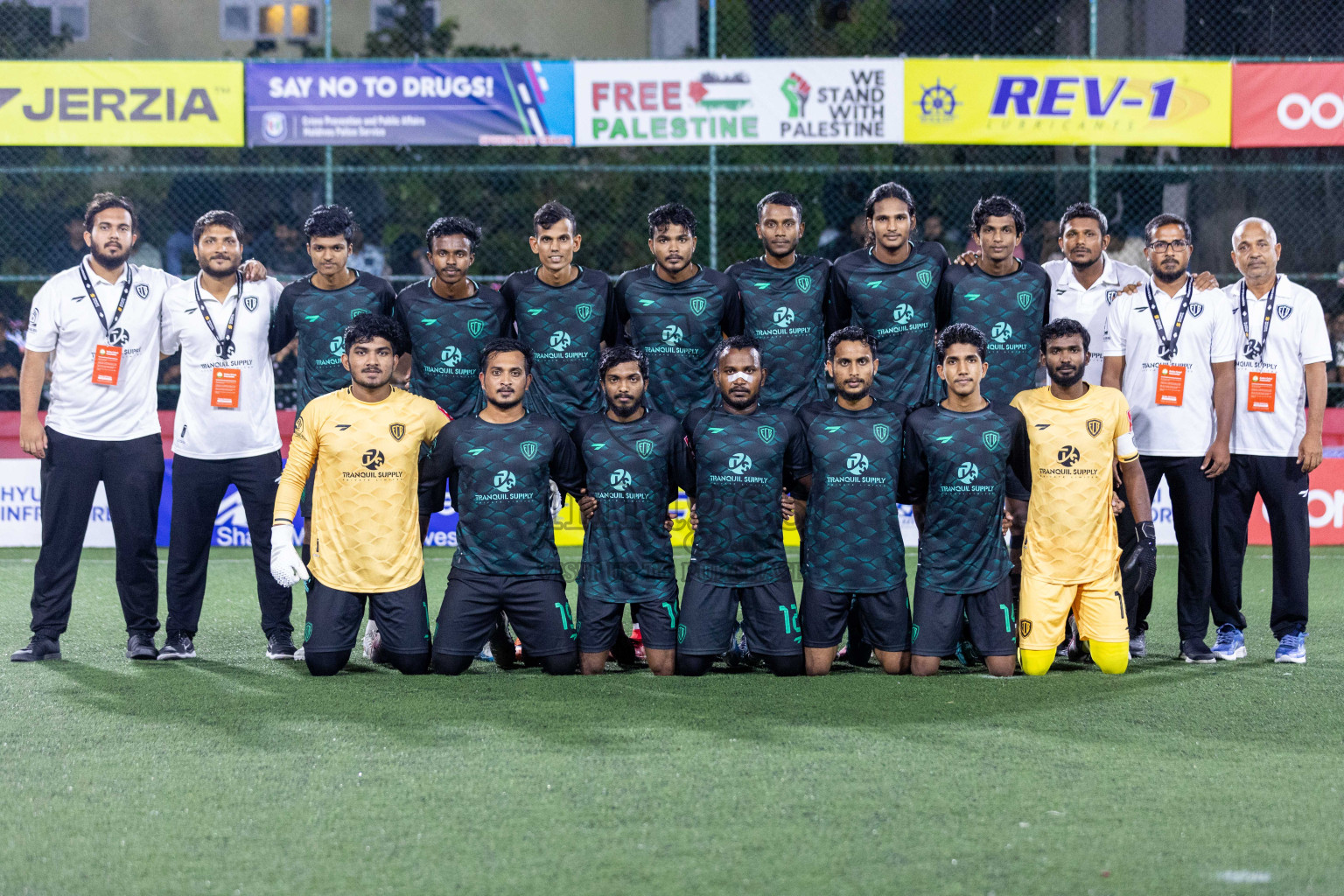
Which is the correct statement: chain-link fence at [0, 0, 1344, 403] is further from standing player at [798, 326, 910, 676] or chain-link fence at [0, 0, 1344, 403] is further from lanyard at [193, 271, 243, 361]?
standing player at [798, 326, 910, 676]

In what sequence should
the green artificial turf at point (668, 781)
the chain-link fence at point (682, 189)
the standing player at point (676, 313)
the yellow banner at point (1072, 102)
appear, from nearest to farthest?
the green artificial turf at point (668, 781)
the standing player at point (676, 313)
the yellow banner at point (1072, 102)
the chain-link fence at point (682, 189)

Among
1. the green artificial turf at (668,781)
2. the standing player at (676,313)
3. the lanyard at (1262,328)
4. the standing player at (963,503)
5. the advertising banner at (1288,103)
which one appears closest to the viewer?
the green artificial turf at (668,781)

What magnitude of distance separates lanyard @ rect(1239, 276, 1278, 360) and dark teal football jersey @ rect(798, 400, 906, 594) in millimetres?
1749

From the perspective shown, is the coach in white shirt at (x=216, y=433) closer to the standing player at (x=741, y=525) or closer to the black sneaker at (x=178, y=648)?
the black sneaker at (x=178, y=648)

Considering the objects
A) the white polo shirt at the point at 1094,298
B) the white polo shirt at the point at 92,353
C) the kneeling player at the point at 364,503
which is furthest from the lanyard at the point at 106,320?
the white polo shirt at the point at 1094,298

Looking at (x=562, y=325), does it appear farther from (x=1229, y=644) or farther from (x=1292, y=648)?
(x=1292, y=648)

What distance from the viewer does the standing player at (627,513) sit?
20.0 ft

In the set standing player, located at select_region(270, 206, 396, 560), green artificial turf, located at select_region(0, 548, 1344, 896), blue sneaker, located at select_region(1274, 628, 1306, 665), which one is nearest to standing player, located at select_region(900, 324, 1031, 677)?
green artificial turf, located at select_region(0, 548, 1344, 896)

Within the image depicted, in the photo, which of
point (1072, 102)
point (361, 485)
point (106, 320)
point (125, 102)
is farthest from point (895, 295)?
point (125, 102)

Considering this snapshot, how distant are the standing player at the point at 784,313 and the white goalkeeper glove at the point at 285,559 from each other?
7.10 ft

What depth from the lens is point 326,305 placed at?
6527 mm

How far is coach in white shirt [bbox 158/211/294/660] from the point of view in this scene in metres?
6.50

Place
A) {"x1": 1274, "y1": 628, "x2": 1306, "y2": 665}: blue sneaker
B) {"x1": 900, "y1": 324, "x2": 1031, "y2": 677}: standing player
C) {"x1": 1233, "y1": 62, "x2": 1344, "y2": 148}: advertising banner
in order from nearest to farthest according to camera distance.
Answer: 1. {"x1": 900, "y1": 324, "x2": 1031, "y2": 677}: standing player
2. {"x1": 1274, "y1": 628, "x2": 1306, "y2": 665}: blue sneaker
3. {"x1": 1233, "y1": 62, "x2": 1344, "y2": 148}: advertising banner

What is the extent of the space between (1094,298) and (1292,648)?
1.79 metres
